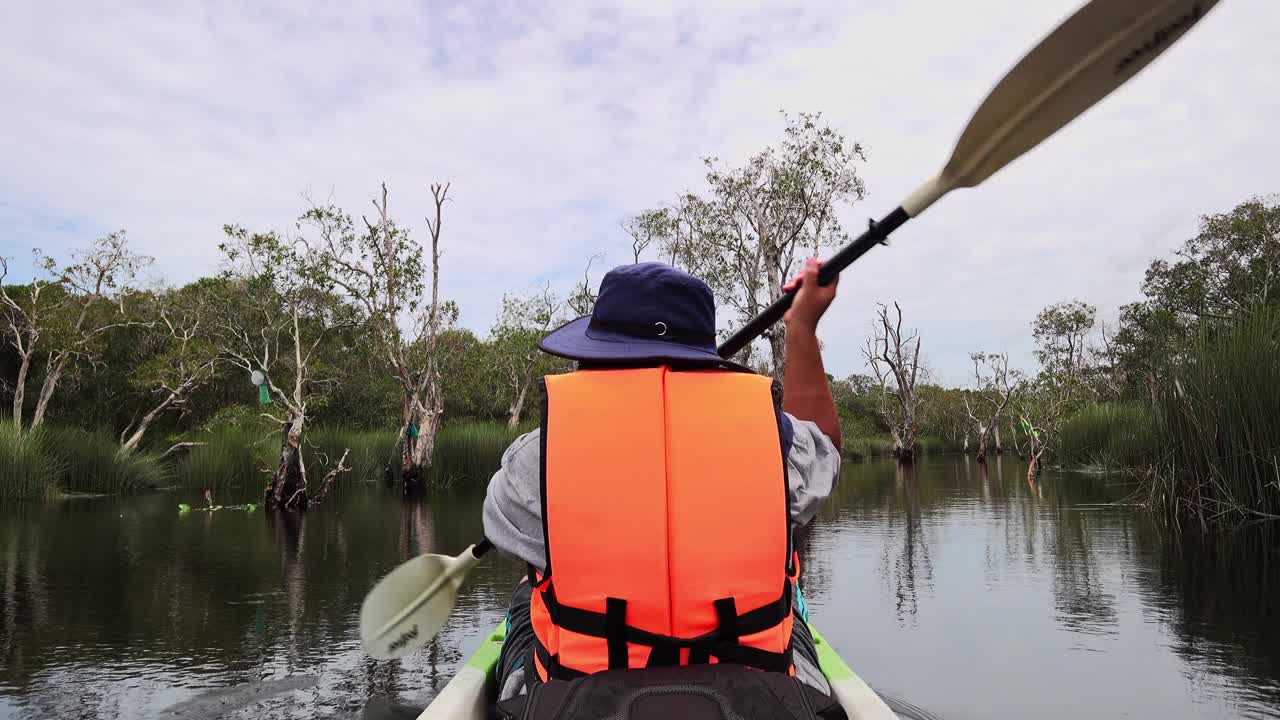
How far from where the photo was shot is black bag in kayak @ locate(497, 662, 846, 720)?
1336 mm

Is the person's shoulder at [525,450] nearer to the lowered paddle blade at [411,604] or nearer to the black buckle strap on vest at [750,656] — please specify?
the black buckle strap on vest at [750,656]

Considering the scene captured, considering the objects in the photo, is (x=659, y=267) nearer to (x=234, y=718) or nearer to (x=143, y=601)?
(x=234, y=718)

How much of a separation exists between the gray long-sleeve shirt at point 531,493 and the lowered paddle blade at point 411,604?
1273 millimetres

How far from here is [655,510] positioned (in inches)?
57.6

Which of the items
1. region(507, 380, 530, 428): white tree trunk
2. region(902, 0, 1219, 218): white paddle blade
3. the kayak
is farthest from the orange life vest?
region(507, 380, 530, 428): white tree trunk

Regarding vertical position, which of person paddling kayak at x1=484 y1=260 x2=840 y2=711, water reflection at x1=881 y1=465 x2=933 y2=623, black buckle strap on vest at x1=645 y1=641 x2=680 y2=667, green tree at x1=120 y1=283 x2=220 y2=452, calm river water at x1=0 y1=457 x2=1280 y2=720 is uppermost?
green tree at x1=120 y1=283 x2=220 y2=452

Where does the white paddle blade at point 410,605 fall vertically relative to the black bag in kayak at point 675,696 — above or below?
below

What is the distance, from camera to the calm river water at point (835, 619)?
312 cm

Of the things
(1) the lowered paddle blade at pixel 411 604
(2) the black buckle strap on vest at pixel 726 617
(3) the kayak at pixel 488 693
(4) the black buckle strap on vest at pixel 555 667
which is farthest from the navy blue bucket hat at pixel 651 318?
(1) the lowered paddle blade at pixel 411 604

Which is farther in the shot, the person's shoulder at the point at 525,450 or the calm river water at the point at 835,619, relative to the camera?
the calm river water at the point at 835,619

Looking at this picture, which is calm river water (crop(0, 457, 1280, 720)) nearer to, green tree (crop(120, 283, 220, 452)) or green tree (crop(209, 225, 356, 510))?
green tree (crop(209, 225, 356, 510))

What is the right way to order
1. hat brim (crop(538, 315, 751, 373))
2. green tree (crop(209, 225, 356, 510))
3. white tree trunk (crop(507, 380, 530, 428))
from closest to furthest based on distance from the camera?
hat brim (crop(538, 315, 751, 373)), green tree (crop(209, 225, 356, 510)), white tree trunk (crop(507, 380, 530, 428))

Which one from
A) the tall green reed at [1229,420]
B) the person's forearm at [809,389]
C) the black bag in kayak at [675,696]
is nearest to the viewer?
the black bag in kayak at [675,696]

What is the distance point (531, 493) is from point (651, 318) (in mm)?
419
